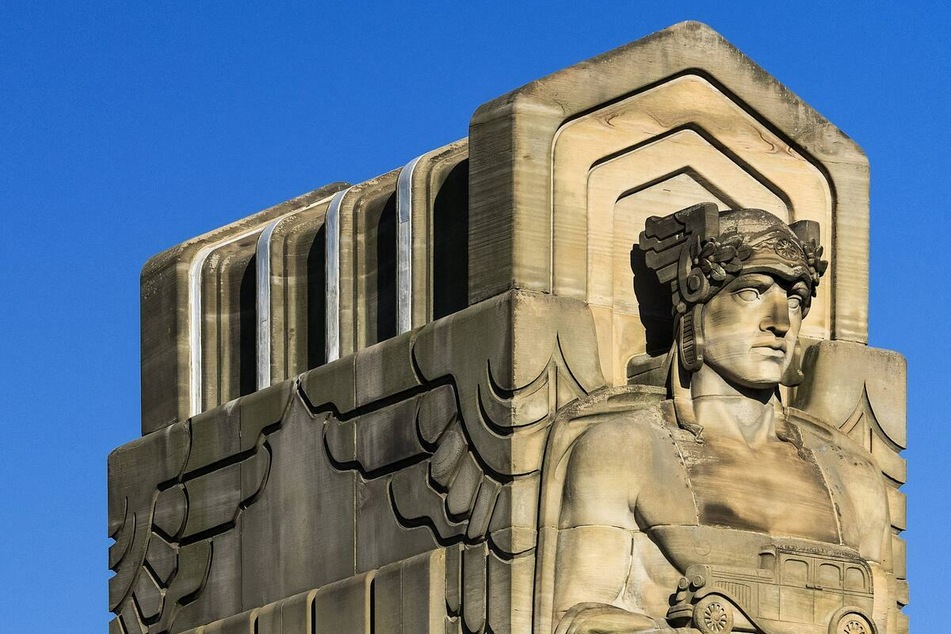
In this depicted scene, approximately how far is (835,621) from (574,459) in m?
2.30

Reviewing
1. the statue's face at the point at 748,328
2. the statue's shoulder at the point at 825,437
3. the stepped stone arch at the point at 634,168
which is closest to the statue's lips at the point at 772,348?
the statue's face at the point at 748,328

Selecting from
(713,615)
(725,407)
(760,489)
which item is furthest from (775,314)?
(713,615)

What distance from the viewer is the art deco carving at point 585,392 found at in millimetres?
24547

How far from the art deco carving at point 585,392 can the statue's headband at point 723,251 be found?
0.08ft

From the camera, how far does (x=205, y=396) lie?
95.7 ft

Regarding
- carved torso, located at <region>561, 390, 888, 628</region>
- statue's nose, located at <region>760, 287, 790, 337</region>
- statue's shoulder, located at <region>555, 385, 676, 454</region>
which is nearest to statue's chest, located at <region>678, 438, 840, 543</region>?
carved torso, located at <region>561, 390, 888, 628</region>

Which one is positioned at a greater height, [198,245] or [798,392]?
[198,245]

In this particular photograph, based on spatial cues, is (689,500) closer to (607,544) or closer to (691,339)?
(607,544)

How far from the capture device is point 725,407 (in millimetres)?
25188

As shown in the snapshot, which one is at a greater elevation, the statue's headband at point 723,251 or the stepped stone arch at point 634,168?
the stepped stone arch at point 634,168

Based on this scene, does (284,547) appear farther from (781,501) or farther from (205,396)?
(781,501)

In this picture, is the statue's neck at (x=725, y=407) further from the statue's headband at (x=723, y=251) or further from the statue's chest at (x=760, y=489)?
the statue's headband at (x=723, y=251)

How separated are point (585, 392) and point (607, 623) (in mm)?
1959

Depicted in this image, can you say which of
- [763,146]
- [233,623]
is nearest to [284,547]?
[233,623]
